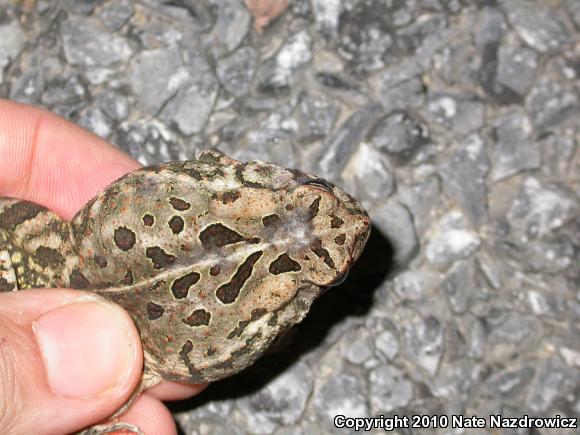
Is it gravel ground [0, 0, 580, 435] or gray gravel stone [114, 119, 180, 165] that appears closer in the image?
gravel ground [0, 0, 580, 435]

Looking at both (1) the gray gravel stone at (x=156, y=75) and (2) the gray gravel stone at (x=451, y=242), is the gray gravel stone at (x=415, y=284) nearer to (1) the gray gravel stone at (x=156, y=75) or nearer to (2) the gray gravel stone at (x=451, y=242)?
(2) the gray gravel stone at (x=451, y=242)

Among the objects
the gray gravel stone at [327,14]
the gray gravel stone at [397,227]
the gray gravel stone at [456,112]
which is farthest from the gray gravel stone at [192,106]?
the gray gravel stone at [456,112]

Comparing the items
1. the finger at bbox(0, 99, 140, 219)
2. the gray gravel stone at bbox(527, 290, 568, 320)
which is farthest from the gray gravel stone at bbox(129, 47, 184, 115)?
the gray gravel stone at bbox(527, 290, 568, 320)

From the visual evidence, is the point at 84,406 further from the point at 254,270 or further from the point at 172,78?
the point at 172,78

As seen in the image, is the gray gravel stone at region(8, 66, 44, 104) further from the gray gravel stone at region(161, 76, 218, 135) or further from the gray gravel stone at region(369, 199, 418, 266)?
the gray gravel stone at region(369, 199, 418, 266)

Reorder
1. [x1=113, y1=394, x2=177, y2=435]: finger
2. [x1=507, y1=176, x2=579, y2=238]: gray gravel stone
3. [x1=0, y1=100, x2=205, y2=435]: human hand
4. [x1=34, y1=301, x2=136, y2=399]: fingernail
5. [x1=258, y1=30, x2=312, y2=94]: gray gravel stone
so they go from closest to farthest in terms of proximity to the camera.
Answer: [x1=0, y1=100, x2=205, y2=435]: human hand < [x1=34, y1=301, x2=136, y2=399]: fingernail < [x1=113, y1=394, x2=177, y2=435]: finger < [x1=507, y1=176, x2=579, y2=238]: gray gravel stone < [x1=258, y1=30, x2=312, y2=94]: gray gravel stone

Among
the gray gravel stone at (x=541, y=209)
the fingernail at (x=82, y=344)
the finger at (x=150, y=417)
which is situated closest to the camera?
the fingernail at (x=82, y=344)

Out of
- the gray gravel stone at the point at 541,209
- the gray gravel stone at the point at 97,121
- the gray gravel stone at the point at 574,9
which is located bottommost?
the gray gravel stone at the point at 541,209
